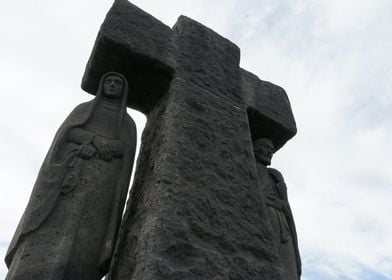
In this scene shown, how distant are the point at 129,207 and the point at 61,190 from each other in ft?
1.88

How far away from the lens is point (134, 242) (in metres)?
2.91

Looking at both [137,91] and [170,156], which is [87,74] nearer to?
[137,91]

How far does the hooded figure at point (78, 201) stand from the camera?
2.76 meters

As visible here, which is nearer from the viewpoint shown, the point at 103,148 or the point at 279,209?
the point at 103,148

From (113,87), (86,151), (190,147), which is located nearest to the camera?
(86,151)

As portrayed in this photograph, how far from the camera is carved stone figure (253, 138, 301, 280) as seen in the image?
3.98m

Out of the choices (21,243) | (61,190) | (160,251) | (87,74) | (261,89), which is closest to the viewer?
(160,251)

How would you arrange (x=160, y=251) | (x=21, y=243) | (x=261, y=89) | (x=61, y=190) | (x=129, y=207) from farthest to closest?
(x=261, y=89) < (x=129, y=207) < (x=61, y=190) < (x=21, y=243) < (x=160, y=251)

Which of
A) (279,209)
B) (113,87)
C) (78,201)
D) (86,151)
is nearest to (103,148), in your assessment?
(86,151)

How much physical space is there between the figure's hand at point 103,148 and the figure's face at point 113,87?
54cm

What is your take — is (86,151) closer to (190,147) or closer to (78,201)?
(78,201)

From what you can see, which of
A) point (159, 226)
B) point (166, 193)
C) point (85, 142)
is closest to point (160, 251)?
point (159, 226)

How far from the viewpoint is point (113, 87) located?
3809mm

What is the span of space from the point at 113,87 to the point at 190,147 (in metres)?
0.99
